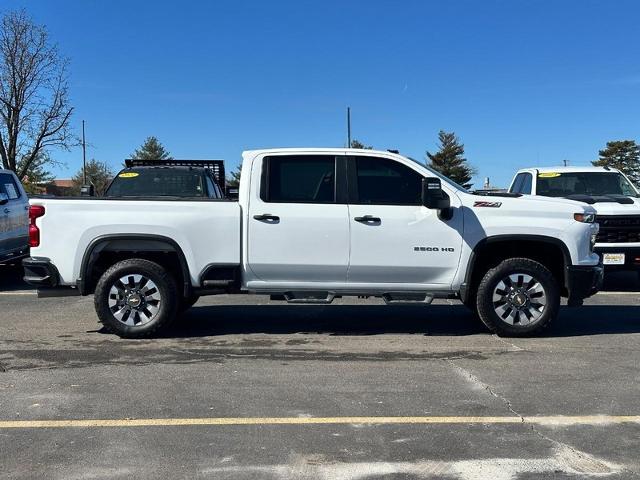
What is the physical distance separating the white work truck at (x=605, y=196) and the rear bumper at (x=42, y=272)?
26.2 ft

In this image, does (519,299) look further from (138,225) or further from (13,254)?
(13,254)

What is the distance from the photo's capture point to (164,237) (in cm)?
690

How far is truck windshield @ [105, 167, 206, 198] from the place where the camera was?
34.9 feet

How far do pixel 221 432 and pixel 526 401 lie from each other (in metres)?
2.39

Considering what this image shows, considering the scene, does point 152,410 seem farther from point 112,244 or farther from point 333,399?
point 112,244

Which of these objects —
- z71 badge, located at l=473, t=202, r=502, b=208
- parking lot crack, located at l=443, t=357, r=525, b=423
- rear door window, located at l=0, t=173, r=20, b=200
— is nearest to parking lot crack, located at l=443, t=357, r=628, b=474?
parking lot crack, located at l=443, t=357, r=525, b=423

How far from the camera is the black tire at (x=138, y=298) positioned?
6953 mm

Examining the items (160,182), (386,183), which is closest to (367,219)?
(386,183)

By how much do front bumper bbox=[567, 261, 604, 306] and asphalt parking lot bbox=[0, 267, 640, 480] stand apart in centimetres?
52

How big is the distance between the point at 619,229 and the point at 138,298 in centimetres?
757

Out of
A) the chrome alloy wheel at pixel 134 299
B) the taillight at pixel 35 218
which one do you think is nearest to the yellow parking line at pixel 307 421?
the chrome alloy wheel at pixel 134 299

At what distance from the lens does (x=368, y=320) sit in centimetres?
830

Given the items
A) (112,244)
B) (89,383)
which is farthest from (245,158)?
(89,383)

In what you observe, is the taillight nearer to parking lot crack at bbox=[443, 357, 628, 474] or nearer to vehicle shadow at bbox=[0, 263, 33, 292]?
vehicle shadow at bbox=[0, 263, 33, 292]
